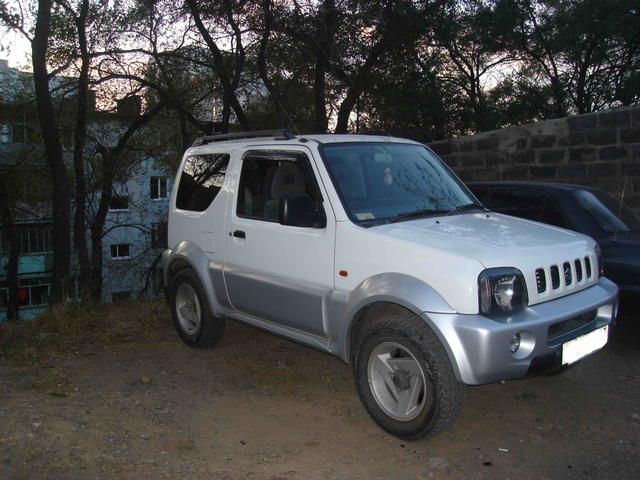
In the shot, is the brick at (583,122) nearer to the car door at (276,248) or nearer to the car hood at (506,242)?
the car hood at (506,242)

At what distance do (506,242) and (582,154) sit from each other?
17.2ft

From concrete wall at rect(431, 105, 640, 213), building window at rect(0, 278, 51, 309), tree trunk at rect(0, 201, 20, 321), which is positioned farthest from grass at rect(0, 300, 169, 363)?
building window at rect(0, 278, 51, 309)

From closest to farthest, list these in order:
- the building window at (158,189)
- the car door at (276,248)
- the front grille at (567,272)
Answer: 1. the front grille at (567,272)
2. the car door at (276,248)
3. the building window at (158,189)

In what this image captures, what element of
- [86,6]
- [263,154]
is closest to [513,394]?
[263,154]

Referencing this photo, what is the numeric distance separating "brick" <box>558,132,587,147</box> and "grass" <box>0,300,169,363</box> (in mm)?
5700

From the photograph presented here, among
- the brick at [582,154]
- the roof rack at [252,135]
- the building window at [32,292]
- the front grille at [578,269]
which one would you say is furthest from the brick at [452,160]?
the building window at [32,292]

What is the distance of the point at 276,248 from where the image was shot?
4676 millimetres

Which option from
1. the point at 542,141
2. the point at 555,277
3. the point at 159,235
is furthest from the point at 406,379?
the point at 159,235

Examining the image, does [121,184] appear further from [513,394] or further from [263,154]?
[513,394]

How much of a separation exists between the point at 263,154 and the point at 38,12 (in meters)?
10.2

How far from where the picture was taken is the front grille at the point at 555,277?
3.87m

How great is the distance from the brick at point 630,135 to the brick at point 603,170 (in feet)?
1.12

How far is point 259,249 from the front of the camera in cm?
484

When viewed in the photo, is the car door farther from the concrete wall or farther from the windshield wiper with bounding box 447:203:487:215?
the concrete wall
